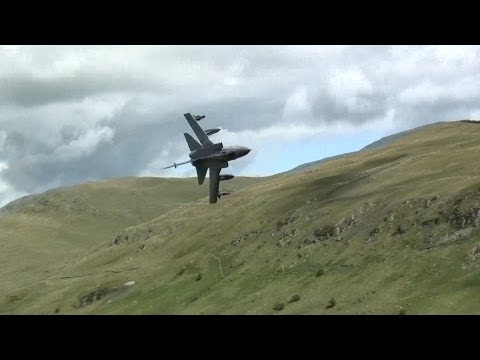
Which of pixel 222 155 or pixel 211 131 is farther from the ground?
pixel 211 131

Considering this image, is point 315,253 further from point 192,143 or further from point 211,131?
point 211,131

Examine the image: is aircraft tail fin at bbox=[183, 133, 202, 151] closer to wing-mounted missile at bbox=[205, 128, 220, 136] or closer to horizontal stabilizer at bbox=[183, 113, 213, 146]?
horizontal stabilizer at bbox=[183, 113, 213, 146]

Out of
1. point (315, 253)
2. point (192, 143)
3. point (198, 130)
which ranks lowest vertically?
point (315, 253)

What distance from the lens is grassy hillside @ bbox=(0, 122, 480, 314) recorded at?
71625 mm

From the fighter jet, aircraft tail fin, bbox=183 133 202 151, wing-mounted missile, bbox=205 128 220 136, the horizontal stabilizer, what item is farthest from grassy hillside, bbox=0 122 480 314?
wing-mounted missile, bbox=205 128 220 136

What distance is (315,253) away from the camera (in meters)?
97.1

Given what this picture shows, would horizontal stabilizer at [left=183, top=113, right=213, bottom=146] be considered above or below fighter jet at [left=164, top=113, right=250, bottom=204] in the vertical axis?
above

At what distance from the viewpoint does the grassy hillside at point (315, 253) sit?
71625 mm

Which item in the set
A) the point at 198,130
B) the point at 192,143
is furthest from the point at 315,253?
the point at 198,130

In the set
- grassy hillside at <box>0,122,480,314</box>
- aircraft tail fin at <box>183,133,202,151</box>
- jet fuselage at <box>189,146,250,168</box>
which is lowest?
grassy hillside at <box>0,122,480,314</box>

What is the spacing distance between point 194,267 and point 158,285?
854cm
